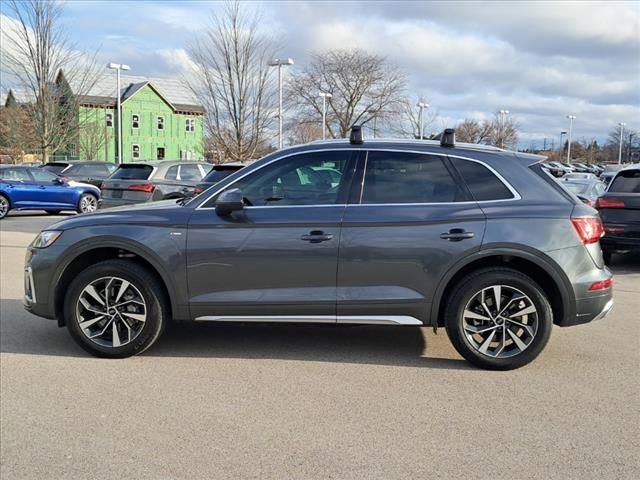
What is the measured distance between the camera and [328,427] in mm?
3682

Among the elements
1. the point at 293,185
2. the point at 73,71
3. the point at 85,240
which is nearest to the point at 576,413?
the point at 293,185

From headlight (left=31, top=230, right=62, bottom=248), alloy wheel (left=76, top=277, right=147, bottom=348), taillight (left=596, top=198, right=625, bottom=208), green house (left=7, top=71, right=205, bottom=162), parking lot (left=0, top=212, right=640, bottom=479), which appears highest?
green house (left=7, top=71, right=205, bottom=162)

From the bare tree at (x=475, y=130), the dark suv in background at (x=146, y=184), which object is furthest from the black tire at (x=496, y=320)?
the bare tree at (x=475, y=130)

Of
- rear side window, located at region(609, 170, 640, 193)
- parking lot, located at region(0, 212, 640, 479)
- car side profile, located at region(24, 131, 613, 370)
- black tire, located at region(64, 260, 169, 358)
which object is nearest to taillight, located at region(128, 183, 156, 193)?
parking lot, located at region(0, 212, 640, 479)

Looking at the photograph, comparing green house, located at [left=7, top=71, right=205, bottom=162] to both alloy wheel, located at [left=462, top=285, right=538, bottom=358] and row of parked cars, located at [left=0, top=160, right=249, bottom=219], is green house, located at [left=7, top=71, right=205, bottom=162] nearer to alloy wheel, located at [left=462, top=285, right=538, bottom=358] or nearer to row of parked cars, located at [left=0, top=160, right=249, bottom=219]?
row of parked cars, located at [left=0, top=160, right=249, bottom=219]

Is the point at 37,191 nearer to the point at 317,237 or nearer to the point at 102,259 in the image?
the point at 102,259

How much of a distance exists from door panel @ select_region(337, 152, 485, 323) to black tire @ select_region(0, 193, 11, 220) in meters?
15.3

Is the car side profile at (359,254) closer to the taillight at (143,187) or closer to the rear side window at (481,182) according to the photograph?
the rear side window at (481,182)

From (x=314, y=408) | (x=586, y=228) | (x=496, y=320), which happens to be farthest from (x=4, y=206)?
(x=586, y=228)

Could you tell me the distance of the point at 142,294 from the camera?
4789mm

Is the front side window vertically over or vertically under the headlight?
over

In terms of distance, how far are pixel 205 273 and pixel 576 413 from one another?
2837 mm

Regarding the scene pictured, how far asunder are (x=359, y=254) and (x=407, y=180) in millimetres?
719

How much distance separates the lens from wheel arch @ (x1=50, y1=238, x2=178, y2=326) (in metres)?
4.77
